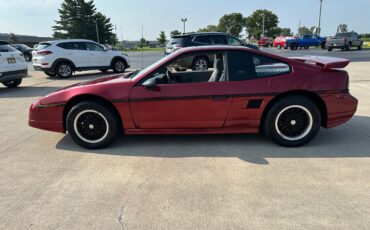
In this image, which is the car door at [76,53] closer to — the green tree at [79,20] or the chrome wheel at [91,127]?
the chrome wheel at [91,127]

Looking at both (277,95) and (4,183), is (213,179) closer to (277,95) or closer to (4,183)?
(277,95)

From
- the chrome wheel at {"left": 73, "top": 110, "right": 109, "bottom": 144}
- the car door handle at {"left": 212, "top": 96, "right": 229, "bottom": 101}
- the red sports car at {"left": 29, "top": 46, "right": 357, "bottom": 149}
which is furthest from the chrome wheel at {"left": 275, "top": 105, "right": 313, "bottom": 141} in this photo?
the chrome wheel at {"left": 73, "top": 110, "right": 109, "bottom": 144}

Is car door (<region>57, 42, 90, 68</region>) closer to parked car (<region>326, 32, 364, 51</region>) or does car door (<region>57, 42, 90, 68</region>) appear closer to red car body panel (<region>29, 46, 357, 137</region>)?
red car body panel (<region>29, 46, 357, 137</region>)

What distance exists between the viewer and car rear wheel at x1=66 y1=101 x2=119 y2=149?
4.02 meters

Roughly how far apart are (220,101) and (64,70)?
34.0 ft

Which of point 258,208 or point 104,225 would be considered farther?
point 258,208

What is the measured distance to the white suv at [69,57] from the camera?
12109 millimetres

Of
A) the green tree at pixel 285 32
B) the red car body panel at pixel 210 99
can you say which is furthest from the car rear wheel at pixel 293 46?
the green tree at pixel 285 32

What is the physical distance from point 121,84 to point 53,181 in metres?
1.51

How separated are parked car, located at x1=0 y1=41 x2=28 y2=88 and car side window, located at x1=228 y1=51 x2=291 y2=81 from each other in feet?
25.5

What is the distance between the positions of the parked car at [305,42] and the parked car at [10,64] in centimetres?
2873

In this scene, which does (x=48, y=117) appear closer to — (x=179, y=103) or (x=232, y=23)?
(x=179, y=103)

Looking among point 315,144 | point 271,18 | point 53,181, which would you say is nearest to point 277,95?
point 315,144

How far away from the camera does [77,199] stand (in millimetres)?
2869
